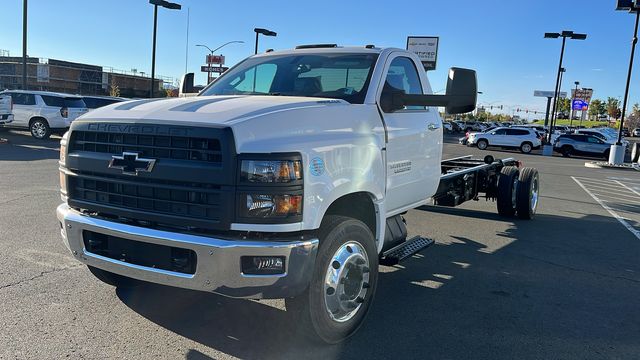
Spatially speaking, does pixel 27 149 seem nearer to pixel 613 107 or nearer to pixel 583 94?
pixel 583 94

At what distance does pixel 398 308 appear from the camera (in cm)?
448

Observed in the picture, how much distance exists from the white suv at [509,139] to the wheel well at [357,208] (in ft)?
112

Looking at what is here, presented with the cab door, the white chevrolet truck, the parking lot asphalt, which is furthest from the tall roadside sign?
the white chevrolet truck

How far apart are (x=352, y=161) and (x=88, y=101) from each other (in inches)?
878

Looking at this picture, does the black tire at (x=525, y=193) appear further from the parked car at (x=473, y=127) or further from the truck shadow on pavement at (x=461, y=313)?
the parked car at (x=473, y=127)

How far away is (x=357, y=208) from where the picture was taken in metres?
4.12

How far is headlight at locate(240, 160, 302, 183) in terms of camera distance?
306cm

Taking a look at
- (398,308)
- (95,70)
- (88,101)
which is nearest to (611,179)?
(398,308)

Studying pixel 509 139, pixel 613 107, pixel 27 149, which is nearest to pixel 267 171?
pixel 27 149

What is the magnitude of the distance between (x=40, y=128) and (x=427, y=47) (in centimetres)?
1656

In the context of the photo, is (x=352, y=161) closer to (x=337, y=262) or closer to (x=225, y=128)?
(x=337, y=262)

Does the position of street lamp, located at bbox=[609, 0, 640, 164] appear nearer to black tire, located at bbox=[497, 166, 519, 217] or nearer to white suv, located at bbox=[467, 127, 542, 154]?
white suv, located at bbox=[467, 127, 542, 154]

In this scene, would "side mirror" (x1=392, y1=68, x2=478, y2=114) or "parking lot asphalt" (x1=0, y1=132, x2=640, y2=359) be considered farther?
"side mirror" (x1=392, y1=68, x2=478, y2=114)

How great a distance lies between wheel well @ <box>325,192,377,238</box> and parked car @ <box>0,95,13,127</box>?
19.9 metres
